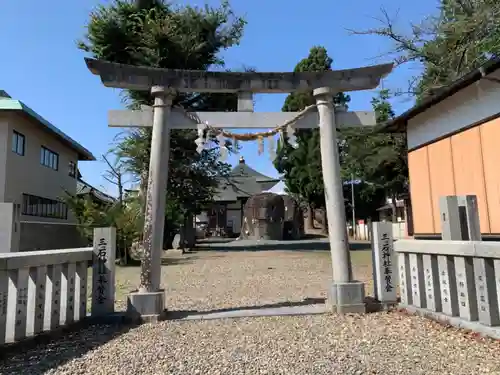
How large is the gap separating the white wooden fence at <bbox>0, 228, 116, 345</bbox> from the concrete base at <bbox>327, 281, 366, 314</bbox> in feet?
10.8

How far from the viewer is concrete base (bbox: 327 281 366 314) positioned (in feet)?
20.1

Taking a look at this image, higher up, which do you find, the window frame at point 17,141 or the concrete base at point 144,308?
the window frame at point 17,141

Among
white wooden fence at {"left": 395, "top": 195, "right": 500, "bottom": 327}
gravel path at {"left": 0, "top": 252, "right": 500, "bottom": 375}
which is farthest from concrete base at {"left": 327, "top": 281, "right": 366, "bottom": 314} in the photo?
white wooden fence at {"left": 395, "top": 195, "right": 500, "bottom": 327}

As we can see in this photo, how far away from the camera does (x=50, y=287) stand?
516cm

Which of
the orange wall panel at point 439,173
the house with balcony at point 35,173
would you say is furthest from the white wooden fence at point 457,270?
the house with balcony at point 35,173

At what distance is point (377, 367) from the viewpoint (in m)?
3.80

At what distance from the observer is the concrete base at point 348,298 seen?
6.11 meters

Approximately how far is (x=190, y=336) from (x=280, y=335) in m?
1.09

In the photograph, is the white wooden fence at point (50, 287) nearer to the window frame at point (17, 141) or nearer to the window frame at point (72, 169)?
the window frame at point (17, 141)

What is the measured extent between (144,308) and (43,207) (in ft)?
49.1

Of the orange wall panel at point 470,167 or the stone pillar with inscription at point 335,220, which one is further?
the orange wall panel at point 470,167

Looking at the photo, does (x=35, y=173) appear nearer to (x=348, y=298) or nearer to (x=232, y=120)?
(x=232, y=120)

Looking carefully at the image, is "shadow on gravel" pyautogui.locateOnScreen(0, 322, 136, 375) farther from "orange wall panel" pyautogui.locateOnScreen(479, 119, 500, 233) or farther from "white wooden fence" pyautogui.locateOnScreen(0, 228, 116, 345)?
"orange wall panel" pyautogui.locateOnScreen(479, 119, 500, 233)

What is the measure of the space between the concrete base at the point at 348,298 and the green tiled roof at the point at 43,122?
43.4 feet
